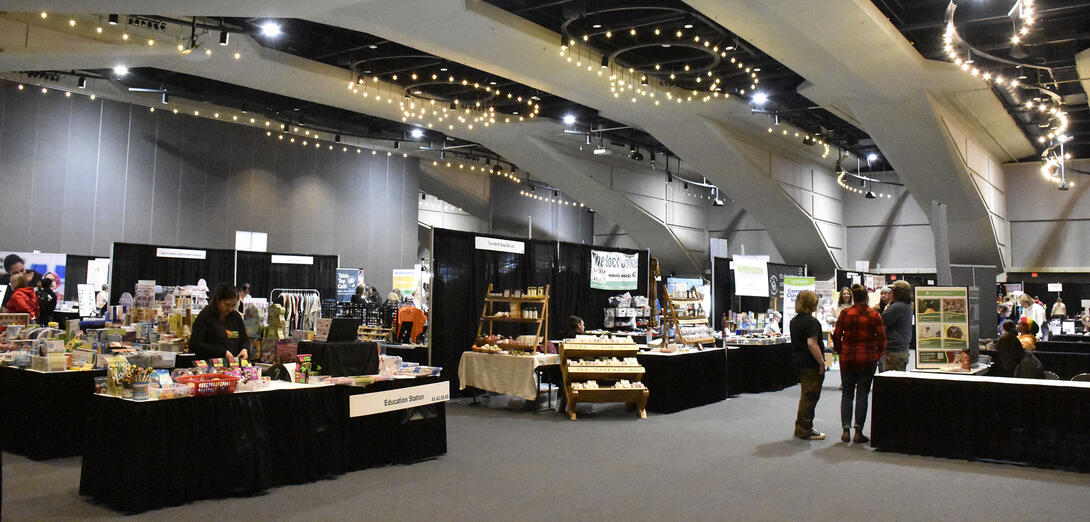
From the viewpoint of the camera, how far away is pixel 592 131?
15750 mm

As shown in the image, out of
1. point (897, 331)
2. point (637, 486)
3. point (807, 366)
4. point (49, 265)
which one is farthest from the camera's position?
point (49, 265)

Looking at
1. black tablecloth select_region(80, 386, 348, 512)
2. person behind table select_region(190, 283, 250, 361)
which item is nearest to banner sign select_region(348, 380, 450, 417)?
black tablecloth select_region(80, 386, 348, 512)

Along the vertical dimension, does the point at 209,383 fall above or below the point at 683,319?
below

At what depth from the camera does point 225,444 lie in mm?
4480

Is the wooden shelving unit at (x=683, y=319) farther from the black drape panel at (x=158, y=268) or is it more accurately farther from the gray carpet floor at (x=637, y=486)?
the black drape panel at (x=158, y=268)

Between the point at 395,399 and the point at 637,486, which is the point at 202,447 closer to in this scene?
the point at 395,399

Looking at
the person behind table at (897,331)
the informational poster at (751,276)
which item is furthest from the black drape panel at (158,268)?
the person behind table at (897,331)

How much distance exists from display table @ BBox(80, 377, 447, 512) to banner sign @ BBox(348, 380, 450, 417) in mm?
47

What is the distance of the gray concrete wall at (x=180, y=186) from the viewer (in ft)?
41.8

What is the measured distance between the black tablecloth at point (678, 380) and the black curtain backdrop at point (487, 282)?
204cm

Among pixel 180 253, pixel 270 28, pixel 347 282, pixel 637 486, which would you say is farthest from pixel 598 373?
pixel 347 282

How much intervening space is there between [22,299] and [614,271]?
6.99m

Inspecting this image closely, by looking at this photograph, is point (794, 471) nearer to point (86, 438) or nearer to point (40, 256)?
point (86, 438)

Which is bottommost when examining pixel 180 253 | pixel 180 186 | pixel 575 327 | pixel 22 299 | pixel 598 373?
pixel 598 373
